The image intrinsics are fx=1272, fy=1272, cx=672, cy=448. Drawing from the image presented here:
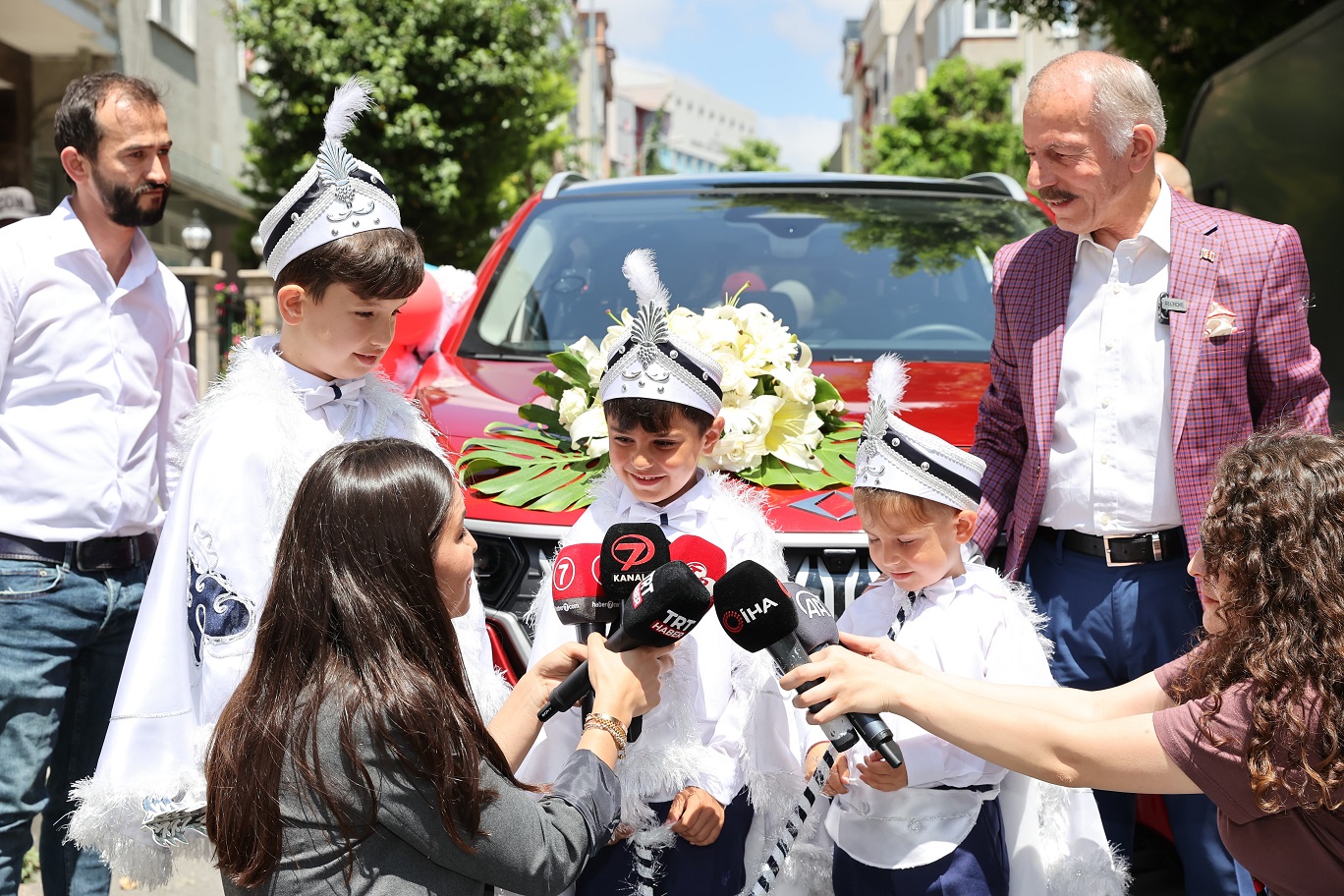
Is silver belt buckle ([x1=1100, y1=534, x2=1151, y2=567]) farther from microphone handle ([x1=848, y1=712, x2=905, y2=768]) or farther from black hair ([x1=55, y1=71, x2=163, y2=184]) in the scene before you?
black hair ([x1=55, y1=71, x2=163, y2=184])

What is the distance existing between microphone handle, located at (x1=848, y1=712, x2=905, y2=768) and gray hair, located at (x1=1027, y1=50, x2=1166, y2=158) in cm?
160

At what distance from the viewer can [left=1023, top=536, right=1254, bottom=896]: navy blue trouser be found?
9.61 ft

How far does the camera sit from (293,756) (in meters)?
1.96

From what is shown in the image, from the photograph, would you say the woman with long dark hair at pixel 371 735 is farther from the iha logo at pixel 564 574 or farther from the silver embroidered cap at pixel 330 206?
the silver embroidered cap at pixel 330 206

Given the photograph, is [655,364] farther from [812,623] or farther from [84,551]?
[84,551]

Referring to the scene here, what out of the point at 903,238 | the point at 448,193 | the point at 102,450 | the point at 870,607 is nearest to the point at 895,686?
the point at 870,607

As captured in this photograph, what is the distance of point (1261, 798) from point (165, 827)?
199cm

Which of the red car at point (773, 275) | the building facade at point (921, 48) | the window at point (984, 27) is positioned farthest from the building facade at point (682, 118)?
the red car at point (773, 275)

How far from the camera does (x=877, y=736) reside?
2162 millimetres

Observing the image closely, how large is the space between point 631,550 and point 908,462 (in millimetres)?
680

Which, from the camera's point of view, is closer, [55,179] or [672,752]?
[672,752]

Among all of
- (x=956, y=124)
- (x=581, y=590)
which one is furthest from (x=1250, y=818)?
(x=956, y=124)

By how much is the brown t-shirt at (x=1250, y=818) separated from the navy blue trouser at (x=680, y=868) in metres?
1.00

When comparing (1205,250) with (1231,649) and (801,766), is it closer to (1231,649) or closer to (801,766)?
(1231,649)
